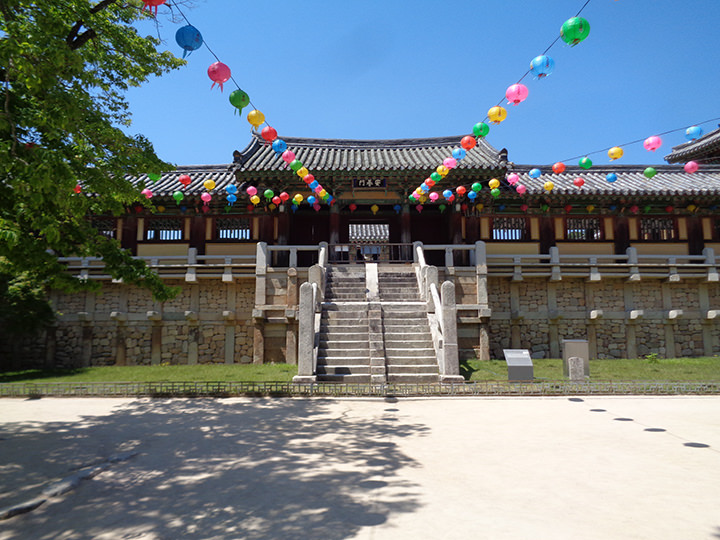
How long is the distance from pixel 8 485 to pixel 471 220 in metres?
15.5

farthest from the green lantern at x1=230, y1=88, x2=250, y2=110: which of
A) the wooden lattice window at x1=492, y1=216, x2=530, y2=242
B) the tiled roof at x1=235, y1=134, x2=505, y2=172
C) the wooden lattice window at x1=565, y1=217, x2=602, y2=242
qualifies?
the wooden lattice window at x1=565, y1=217, x2=602, y2=242

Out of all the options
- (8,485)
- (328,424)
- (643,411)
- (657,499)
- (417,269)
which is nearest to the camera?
(657,499)

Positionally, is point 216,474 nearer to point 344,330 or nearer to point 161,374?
point 344,330

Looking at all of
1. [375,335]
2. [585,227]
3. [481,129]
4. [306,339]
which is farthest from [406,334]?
[585,227]

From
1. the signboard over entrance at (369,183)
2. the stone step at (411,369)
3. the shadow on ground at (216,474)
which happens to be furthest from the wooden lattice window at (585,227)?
the shadow on ground at (216,474)

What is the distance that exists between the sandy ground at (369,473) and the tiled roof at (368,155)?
1030 cm

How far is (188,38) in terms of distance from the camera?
245 inches

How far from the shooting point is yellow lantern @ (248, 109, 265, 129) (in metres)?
8.66

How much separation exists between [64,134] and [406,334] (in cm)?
901

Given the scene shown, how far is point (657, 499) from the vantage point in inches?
147

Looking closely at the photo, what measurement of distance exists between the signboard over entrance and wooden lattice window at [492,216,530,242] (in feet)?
15.8

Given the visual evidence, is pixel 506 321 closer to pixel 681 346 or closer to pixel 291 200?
pixel 681 346

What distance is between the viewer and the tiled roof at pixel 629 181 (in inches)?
627

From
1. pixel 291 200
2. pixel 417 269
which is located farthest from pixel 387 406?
pixel 291 200
